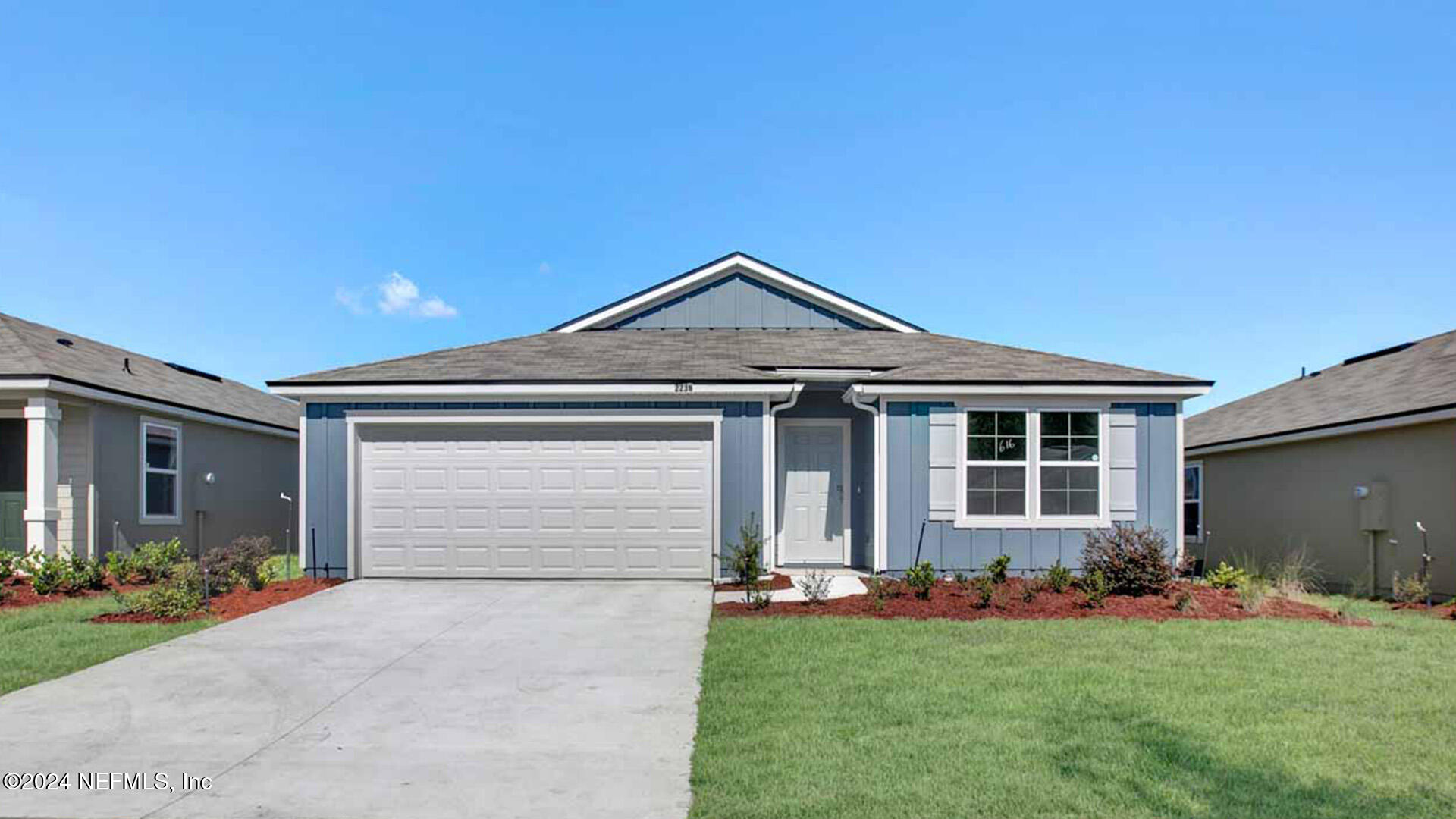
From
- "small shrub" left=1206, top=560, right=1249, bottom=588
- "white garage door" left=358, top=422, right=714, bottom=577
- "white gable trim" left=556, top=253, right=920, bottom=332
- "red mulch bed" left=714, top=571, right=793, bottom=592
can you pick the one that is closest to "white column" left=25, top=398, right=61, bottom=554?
"white garage door" left=358, top=422, right=714, bottom=577

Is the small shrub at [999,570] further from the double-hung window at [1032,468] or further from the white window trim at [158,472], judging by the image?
the white window trim at [158,472]

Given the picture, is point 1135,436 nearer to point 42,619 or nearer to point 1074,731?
point 1074,731

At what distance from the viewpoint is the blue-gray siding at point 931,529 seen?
11812 millimetres

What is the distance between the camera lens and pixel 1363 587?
12.1m

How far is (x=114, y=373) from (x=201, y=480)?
238cm

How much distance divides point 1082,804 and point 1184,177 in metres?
12.5

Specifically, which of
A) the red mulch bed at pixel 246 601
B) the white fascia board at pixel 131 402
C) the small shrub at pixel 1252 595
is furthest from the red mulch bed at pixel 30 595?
the small shrub at pixel 1252 595

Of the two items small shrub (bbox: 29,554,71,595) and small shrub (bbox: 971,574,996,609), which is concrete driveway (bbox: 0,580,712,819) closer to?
small shrub (bbox: 971,574,996,609)

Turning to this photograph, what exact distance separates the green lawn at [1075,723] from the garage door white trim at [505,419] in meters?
3.89

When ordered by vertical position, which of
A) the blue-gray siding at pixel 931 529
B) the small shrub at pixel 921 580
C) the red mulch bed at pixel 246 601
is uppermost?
the blue-gray siding at pixel 931 529

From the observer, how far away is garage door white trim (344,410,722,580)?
1172 centimetres

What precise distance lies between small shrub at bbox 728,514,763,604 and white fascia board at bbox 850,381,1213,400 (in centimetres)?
246

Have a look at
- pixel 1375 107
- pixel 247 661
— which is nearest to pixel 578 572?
pixel 247 661

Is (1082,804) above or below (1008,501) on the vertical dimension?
below
